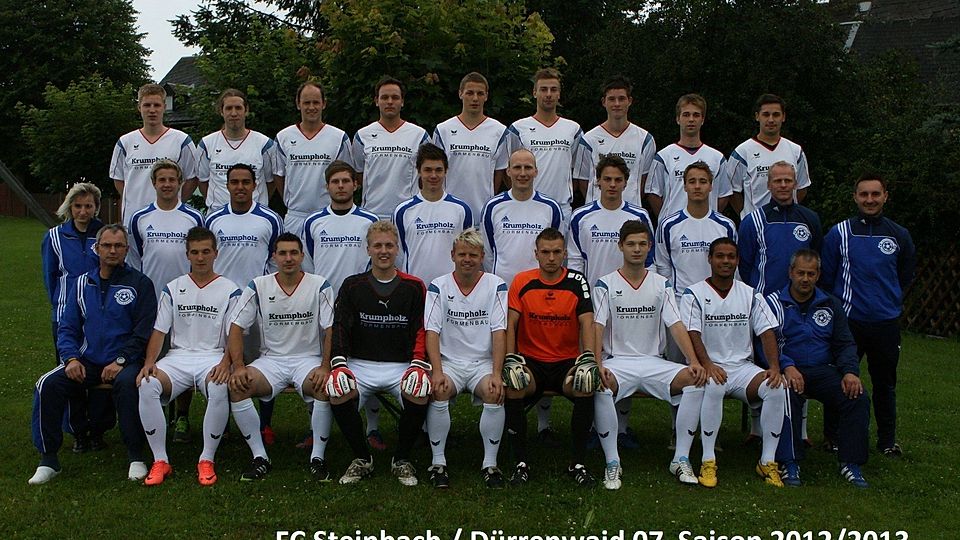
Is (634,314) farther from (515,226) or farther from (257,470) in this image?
(257,470)

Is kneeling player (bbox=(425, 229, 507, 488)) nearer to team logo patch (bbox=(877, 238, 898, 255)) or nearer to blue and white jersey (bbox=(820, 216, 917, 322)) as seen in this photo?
blue and white jersey (bbox=(820, 216, 917, 322))

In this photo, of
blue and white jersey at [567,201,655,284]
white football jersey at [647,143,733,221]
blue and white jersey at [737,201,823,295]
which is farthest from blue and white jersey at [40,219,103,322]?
blue and white jersey at [737,201,823,295]

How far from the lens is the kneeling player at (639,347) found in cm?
576

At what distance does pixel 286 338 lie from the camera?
611cm

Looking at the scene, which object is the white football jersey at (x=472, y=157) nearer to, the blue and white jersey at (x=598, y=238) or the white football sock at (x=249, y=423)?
the blue and white jersey at (x=598, y=238)

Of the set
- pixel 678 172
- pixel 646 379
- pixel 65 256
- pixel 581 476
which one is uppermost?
pixel 678 172

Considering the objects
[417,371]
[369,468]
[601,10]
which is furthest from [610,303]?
[601,10]

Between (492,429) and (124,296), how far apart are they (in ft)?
8.82

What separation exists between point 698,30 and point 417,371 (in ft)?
43.7

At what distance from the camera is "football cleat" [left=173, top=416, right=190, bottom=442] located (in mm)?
6688

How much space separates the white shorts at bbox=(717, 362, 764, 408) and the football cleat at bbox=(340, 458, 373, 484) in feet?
7.89

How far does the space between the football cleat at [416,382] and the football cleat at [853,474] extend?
107 inches

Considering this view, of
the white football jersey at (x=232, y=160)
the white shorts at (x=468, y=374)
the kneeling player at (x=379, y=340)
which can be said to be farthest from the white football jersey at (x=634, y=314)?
the white football jersey at (x=232, y=160)

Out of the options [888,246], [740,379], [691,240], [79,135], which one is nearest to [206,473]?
[740,379]
